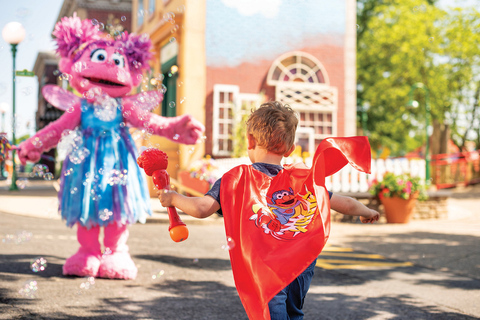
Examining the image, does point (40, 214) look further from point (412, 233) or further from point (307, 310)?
point (307, 310)

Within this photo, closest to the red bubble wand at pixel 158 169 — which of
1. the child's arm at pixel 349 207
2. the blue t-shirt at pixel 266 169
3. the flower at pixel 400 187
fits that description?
the blue t-shirt at pixel 266 169

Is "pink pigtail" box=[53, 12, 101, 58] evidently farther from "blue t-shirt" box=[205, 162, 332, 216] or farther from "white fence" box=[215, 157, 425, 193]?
"white fence" box=[215, 157, 425, 193]

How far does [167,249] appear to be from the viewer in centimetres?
640

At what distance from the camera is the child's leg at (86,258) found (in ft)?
14.7

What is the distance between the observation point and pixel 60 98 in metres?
4.94

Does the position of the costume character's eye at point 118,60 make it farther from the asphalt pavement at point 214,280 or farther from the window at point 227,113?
the window at point 227,113

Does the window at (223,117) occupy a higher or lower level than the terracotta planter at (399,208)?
higher

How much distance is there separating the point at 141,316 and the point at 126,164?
5.23 ft

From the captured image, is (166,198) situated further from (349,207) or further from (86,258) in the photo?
(86,258)

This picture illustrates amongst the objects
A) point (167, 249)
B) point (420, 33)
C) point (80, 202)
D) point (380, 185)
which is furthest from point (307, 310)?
point (420, 33)

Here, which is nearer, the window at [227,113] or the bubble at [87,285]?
the bubble at [87,285]

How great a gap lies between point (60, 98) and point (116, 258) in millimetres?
1632

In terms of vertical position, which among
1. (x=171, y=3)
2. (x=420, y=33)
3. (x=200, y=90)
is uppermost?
(x=420, y=33)

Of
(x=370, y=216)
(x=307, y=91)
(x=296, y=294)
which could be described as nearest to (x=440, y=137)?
(x=307, y=91)
